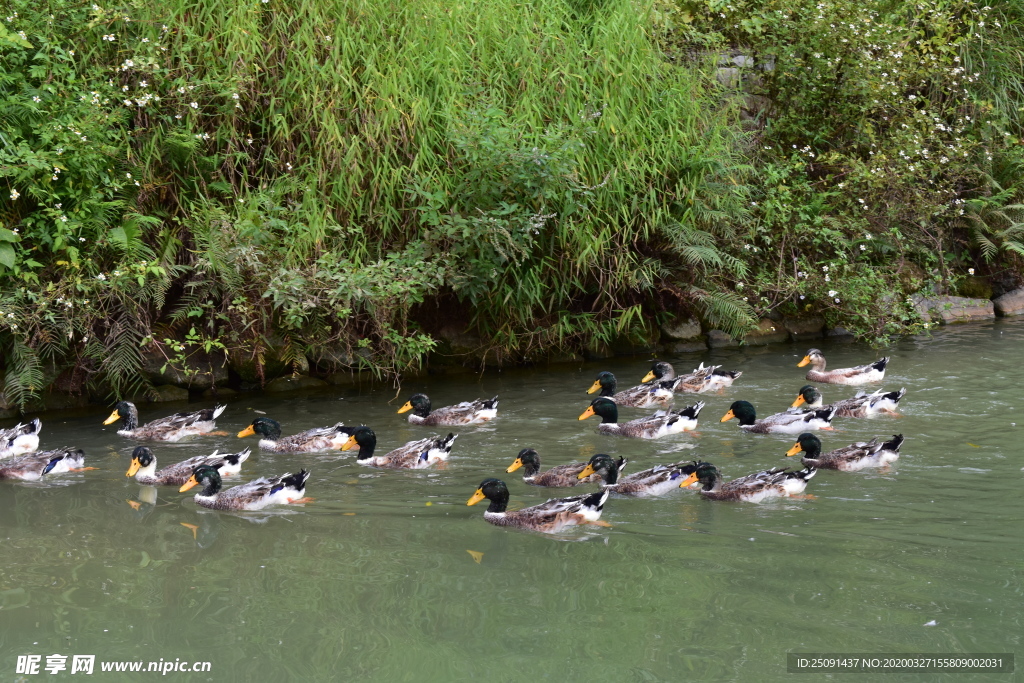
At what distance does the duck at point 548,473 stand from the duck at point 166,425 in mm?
3165

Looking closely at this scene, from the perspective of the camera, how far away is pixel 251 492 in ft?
25.4

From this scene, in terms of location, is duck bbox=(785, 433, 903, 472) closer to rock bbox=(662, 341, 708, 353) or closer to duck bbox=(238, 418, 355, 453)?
duck bbox=(238, 418, 355, 453)

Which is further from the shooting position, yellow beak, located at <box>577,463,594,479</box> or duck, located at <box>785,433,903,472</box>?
duck, located at <box>785,433,903,472</box>

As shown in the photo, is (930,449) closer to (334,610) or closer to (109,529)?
(334,610)

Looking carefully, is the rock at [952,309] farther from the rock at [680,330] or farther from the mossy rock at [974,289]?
the rock at [680,330]

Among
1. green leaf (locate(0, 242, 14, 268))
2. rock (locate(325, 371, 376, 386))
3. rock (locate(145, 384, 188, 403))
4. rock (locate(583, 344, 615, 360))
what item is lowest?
rock (locate(583, 344, 615, 360))

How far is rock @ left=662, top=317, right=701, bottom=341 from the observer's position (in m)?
13.1

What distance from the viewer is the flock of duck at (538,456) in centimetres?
747

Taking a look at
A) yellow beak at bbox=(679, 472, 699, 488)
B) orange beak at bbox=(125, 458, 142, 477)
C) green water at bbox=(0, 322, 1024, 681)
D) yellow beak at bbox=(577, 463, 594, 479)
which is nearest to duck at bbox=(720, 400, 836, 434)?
green water at bbox=(0, 322, 1024, 681)

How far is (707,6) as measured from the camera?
14.0 m

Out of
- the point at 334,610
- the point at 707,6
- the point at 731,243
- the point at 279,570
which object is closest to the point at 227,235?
the point at 279,570

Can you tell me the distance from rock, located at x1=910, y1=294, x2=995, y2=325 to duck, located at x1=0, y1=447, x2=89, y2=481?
1042 cm

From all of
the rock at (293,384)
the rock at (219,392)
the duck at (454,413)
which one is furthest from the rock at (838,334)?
the rock at (219,392)

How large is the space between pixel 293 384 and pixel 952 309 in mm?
9371
